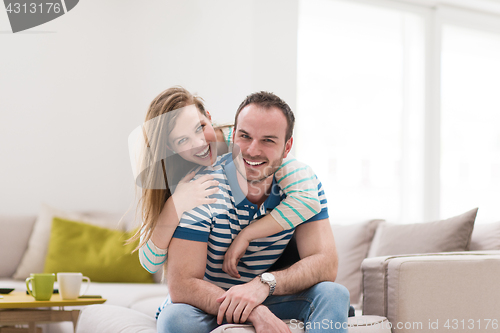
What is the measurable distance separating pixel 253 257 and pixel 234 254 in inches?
5.7

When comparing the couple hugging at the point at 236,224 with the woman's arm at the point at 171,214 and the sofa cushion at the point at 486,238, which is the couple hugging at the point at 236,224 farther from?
the sofa cushion at the point at 486,238

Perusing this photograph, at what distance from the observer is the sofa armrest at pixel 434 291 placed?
146cm

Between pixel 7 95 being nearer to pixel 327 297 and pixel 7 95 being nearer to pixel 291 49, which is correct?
pixel 291 49

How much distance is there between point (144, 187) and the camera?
58.0 inches

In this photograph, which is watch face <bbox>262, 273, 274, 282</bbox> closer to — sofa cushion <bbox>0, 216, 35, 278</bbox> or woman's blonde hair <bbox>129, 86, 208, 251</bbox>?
woman's blonde hair <bbox>129, 86, 208, 251</bbox>

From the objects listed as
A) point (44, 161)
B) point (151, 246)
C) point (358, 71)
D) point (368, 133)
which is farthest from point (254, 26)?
point (151, 246)

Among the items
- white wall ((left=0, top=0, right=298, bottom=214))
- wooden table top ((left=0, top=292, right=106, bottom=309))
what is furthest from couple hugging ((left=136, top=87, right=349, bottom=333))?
white wall ((left=0, top=0, right=298, bottom=214))

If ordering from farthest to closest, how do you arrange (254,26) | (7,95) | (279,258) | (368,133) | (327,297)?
1. (368,133)
2. (254,26)
3. (7,95)
4. (279,258)
5. (327,297)

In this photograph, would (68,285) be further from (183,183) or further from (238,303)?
(238,303)

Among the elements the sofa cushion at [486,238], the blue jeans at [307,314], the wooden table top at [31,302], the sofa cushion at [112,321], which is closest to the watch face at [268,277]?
the blue jeans at [307,314]

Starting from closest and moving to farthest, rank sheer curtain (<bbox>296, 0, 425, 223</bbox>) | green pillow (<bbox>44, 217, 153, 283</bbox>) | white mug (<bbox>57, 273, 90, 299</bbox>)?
white mug (<bbox>57, 273, 90, 299</bbox>)
green pillow (<bbox>44, 217, 153, 283</bbox>)
sheer curtain (<bbox>296, 0, 425, 223</bbox>)

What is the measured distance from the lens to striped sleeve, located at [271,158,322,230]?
1402mm

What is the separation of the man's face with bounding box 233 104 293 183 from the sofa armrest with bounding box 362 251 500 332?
1.57ft

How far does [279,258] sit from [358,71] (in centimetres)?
251
